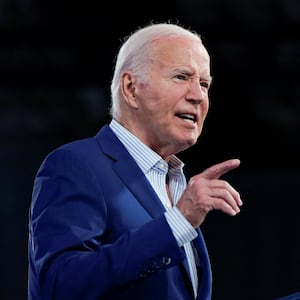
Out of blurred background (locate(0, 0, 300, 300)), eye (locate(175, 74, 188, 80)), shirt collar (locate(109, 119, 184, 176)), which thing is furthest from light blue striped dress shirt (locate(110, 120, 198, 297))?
blurred background (locate(0, 0, 300, 300))

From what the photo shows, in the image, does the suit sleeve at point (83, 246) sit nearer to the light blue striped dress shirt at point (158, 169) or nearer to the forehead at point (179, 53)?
the light blue striped dress shirt at point (158, 169)

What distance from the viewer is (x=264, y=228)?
13.6 feet

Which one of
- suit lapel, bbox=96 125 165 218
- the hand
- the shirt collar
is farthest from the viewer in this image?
the shirt collar

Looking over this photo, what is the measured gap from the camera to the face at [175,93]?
1.54 metres

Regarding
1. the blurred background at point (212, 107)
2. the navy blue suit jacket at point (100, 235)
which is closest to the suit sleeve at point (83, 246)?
the navy blue suit jacket at point (100, 235)

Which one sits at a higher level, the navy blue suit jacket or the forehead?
the forehead

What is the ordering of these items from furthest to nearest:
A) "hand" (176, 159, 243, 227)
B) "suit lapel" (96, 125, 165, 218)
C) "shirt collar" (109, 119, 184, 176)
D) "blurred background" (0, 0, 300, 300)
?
"blurred background" (0, 0, 300, 300), "shirt collar" (109, 119, 184, 176), "suit lapel" (96, 125, 165, 218), "hand" (176, 159, 243, 227)

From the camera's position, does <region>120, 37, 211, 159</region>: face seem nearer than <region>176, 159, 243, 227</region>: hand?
No

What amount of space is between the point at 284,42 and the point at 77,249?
10.8 ft

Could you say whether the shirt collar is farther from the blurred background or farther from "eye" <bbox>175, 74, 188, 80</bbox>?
the blurred background

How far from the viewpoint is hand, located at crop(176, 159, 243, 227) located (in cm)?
128

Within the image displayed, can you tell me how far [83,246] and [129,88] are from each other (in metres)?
0.37

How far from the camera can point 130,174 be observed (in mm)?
1505

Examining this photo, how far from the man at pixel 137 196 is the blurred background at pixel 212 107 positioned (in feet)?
8.35
